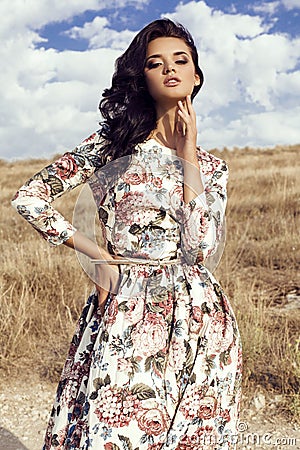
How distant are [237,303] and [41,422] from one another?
5.42 feet

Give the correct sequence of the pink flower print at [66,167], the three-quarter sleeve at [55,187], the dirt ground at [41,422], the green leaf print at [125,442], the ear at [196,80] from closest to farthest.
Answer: the green leaf print at [125,442] < the three-quarter sleeve at [55,187] < the pink flower print at [66,167] < the ear at [196,80] < the dirt ground at [41,422]

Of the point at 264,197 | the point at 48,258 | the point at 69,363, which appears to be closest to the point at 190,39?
the point at 69,363

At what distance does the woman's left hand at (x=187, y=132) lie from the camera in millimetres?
2029

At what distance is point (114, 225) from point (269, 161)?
1671cm

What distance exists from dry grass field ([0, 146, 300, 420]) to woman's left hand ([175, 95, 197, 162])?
6.59 ft

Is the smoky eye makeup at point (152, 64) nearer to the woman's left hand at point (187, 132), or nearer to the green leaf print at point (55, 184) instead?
the woman's left hand at point (187, 132)

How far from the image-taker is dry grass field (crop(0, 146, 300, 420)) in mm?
3861

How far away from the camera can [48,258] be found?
17.2ft

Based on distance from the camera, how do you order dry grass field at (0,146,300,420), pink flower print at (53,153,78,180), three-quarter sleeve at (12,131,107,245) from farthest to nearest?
dry grass field at (0,146,300,420) → pink flower print at (53,153,78,180) → three-quarter sleeve at (12,131,107,245)

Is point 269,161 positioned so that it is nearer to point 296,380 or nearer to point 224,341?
point 296,380

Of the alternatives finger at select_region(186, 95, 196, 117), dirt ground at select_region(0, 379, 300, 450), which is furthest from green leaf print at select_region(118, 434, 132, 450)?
dirt ground at select_region(0, 379, 300, 450)

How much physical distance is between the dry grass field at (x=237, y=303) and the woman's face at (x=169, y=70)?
2.10 m

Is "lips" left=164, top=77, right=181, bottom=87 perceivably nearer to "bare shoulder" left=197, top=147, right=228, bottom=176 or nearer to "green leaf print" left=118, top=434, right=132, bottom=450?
"bare shoulder" left=197, top=147, right=228, bottom=176

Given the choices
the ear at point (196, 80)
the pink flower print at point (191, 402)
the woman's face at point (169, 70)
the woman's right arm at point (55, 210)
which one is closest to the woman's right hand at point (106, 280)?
the woman's right arm at point (55, 210)
